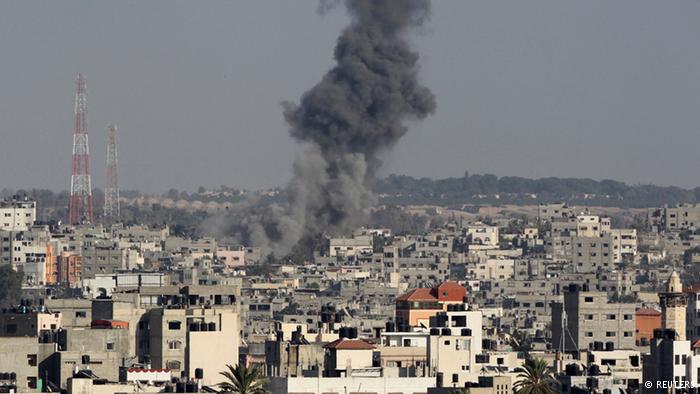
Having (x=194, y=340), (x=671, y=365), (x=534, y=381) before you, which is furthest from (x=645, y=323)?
(x=534, y=381)

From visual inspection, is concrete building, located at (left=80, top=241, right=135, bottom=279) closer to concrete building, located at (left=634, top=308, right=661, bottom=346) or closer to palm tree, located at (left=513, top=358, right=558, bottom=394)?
concrete building, located at (left=634, top=308, right=661, bottom=346)

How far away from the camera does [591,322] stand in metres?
108

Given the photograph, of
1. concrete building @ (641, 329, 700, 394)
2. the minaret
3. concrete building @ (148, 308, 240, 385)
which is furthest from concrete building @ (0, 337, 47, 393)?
the minaret

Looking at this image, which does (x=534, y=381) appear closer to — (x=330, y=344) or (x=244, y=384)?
(x=244, y=384)

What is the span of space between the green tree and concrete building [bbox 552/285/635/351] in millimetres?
36832

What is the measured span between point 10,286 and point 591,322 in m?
49.8

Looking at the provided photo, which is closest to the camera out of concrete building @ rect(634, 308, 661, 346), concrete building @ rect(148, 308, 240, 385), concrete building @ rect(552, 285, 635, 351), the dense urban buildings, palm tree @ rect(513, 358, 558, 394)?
palm tree @ rect(513, 358, 558, 394)

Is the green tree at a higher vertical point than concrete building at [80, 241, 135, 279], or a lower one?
lower

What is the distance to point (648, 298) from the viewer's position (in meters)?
155


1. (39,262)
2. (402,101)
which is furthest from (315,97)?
(39,262)

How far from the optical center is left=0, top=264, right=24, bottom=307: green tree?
144 m

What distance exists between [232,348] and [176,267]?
101509 mm

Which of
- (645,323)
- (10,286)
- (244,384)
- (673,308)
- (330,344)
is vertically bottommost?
(244,384)

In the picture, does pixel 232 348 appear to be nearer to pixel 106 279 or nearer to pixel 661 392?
pixel 661 392
